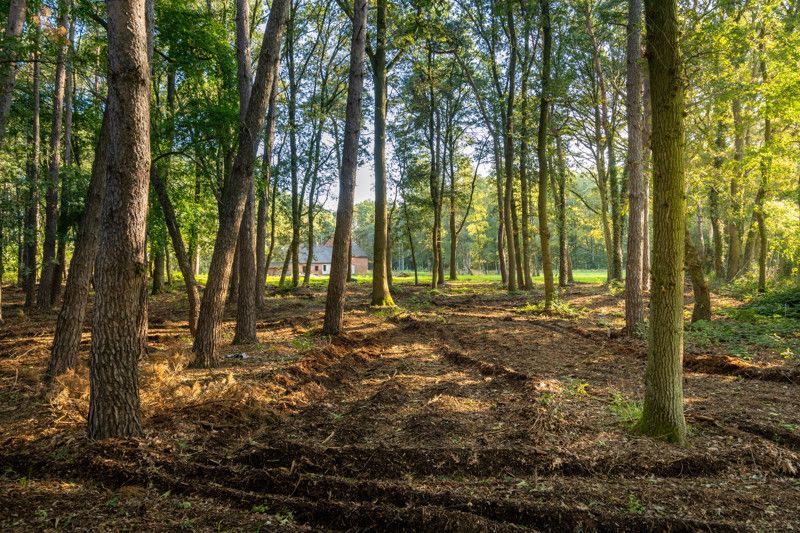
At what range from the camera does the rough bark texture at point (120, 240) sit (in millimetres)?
4141

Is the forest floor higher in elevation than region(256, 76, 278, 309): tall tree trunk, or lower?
lower

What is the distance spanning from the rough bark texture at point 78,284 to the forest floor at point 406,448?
39 centimetres

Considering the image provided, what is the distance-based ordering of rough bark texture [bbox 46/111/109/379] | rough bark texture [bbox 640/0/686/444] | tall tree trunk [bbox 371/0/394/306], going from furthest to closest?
tall tree trunk [bbox 371/0/394/306] < rough bark texture [bbox 46/111/109/379] < rough bark texture [bbox 640/0/686/444]

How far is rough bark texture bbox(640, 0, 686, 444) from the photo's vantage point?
4355 millimetres

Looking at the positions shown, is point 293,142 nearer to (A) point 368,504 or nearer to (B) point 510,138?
(B) point 510,138

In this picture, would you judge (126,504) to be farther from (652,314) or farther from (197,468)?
(652,314)

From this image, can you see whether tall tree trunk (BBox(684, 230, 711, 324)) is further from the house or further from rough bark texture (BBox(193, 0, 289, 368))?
the house

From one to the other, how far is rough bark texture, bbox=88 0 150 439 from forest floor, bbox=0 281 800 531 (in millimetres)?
441

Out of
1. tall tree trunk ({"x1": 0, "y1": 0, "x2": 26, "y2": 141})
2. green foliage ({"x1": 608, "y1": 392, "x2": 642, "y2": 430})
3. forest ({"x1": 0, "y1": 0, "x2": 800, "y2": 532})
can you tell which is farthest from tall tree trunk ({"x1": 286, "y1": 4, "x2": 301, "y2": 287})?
green foliage ({"x1": 608, "y1": 392, "x2": 642, "y2": 430})

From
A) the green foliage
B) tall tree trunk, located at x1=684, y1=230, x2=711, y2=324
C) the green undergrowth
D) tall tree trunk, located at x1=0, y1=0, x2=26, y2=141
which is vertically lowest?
the green foliage

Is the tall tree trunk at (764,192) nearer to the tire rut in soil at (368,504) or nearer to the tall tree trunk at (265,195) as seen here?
the tall tree trunk at (265,195)

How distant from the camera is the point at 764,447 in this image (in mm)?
4188

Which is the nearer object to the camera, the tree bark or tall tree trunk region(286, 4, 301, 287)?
the tree bark

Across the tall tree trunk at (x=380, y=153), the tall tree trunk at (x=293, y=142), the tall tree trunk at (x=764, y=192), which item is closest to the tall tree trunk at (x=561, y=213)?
the tall tree trunk at (x=764, y=192)
